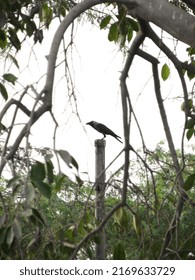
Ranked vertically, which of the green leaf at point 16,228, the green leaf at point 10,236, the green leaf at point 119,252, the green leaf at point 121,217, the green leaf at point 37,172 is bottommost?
the green leaf at point 119,252

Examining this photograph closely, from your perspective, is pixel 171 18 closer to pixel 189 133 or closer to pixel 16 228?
pixel 189 133

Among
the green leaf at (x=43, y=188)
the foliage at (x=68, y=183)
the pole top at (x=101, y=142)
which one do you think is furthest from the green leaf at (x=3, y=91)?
the pole top at (x=101, y=142)

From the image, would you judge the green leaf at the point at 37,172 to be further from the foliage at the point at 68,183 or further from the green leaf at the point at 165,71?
the green leaf at the point at 165,71

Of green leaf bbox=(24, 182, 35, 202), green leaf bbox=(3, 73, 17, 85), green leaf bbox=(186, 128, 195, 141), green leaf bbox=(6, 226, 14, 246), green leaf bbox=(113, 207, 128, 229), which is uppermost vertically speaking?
green leaf bbox=(3, 73, 17, 85)

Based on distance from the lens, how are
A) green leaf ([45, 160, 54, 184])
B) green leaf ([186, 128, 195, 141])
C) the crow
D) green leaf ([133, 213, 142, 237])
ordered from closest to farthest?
1. green leaf ([45, 160, 54, 184])
2. green leaf ([133, 213, 142, 237])
3. green leaf ([186, 128, 195, 141])
4. the crow

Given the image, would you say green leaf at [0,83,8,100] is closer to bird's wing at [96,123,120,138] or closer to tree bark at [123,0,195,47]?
tree bark at [123,0,195,47]

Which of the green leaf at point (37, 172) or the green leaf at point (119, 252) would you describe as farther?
the green leaf at point (119, 252)

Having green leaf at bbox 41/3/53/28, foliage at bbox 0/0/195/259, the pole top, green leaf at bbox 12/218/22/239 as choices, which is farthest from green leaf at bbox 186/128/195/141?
green leaf at bbox 12/218/22/239

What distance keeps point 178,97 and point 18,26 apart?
0.69 metres

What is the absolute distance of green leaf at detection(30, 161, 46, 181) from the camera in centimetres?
149

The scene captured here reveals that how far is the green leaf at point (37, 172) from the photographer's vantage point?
1494mm

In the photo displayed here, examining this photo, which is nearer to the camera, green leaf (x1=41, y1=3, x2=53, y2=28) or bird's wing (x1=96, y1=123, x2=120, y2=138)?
green leaf (x1=41, y1=3, x2=53, y2=28)

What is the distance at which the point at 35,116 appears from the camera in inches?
62.3
